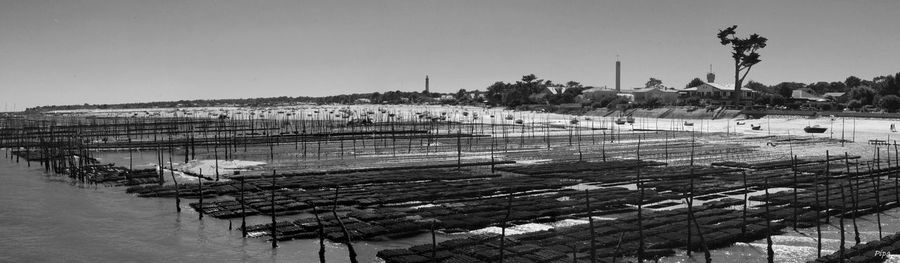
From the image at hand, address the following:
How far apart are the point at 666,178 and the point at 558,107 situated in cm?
6771

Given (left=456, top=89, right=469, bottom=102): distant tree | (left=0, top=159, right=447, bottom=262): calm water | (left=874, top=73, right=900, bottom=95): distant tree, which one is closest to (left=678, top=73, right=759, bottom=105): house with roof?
(left=874, top=73, right=900, bottom=95): distant tree

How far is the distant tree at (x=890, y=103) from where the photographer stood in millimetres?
62781

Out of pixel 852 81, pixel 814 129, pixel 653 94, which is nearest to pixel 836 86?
pixel 852 81

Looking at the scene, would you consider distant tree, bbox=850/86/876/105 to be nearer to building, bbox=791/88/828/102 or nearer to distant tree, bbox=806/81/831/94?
building, bbox=791/88/828/102

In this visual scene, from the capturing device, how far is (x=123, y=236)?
19.2 metres

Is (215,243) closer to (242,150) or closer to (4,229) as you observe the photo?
(4,229)

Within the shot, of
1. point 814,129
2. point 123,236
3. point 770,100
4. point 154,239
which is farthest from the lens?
point 770,100

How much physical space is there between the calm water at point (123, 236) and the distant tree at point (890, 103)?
196 ft

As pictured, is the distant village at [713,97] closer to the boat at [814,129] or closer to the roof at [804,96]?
the roof at [804,96]

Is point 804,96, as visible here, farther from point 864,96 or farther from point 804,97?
point 864,96

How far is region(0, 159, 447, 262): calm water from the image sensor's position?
54.7 ft

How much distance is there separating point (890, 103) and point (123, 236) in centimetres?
6486

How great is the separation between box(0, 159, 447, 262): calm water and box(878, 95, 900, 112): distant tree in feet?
196

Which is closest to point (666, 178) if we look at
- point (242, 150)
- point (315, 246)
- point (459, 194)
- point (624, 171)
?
point (624, 171)
